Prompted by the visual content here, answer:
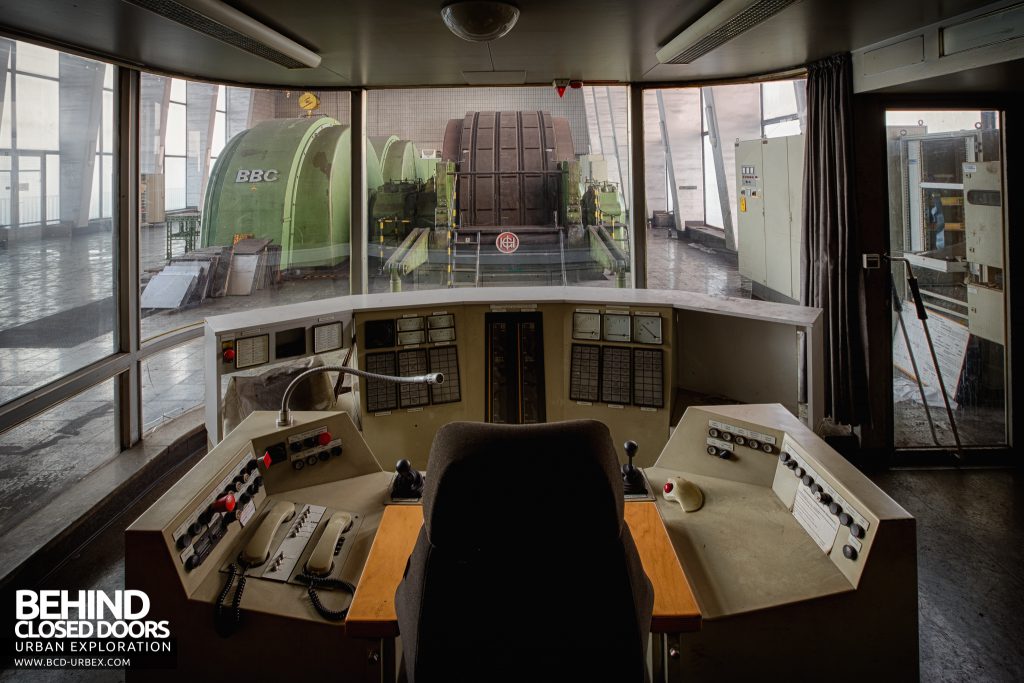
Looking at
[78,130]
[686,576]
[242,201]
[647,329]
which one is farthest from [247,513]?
[242,201]

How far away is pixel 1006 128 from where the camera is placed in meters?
3.88

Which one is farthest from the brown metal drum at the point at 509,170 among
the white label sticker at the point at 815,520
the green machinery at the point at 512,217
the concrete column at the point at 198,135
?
the white label sticker at the point at 815,520

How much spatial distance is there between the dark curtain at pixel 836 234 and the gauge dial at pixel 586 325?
5.62ft

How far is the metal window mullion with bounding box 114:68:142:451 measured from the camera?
3.74 m

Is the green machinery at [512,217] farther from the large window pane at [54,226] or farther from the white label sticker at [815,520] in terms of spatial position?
the white label sticker at [815,520]

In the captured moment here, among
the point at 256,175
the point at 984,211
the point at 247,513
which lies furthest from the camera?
the point at 256,175

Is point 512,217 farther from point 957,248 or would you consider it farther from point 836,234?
point 957,248

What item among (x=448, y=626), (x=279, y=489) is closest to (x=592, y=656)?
(x=448, y=626)

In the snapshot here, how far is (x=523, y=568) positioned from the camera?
1.09 metres

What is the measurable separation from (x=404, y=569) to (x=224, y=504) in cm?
56

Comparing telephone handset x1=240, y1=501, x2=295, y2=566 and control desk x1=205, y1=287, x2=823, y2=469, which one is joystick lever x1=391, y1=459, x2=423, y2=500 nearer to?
telephone handset x1=240, y1=501, x2=295, y2=566

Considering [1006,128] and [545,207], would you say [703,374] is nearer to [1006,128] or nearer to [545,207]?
[1006,128]

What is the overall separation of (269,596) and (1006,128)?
4695 millimetres

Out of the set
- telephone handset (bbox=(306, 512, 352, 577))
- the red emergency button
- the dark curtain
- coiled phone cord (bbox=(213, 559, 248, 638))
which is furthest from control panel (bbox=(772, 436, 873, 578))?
the dark curtain
